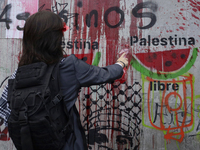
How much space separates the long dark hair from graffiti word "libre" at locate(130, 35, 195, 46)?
1.38 m

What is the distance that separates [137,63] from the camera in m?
2.58

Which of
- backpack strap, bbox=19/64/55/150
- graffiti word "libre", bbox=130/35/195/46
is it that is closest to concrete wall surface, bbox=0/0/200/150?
graffiti word "libre", bbox=130/35/195/46

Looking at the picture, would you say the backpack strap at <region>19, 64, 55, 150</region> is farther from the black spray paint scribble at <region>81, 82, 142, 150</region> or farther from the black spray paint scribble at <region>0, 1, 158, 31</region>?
the black spray paint scribble at <region>0, 1, 158, 31</region>

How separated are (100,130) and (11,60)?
1532 mm

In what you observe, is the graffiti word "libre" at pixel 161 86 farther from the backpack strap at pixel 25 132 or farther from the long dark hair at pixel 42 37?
the backpack strap at pixel 25 132

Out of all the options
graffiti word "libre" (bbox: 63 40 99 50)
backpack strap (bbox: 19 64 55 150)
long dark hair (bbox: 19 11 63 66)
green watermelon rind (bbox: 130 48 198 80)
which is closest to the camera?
backpack strap (bbox: 19 64 55 150)

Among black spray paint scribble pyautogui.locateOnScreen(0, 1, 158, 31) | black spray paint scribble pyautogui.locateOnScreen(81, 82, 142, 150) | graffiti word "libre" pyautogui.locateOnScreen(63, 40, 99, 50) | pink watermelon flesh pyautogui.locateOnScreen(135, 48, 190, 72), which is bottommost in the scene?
black spray paint scribble pyautogui.locateOnScreen(81, 82, 142, 150)

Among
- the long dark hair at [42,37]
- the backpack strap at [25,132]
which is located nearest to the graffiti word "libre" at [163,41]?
the long dark hair at [42,37]

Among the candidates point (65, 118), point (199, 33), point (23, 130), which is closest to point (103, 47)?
point (199, 33)

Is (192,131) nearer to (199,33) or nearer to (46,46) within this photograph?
(199,33)

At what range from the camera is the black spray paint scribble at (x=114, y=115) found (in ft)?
8.46

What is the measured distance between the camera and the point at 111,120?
2617 mm

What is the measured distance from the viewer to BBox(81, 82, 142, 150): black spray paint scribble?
2580 mm

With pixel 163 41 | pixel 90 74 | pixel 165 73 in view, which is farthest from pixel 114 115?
pixel 90 74
